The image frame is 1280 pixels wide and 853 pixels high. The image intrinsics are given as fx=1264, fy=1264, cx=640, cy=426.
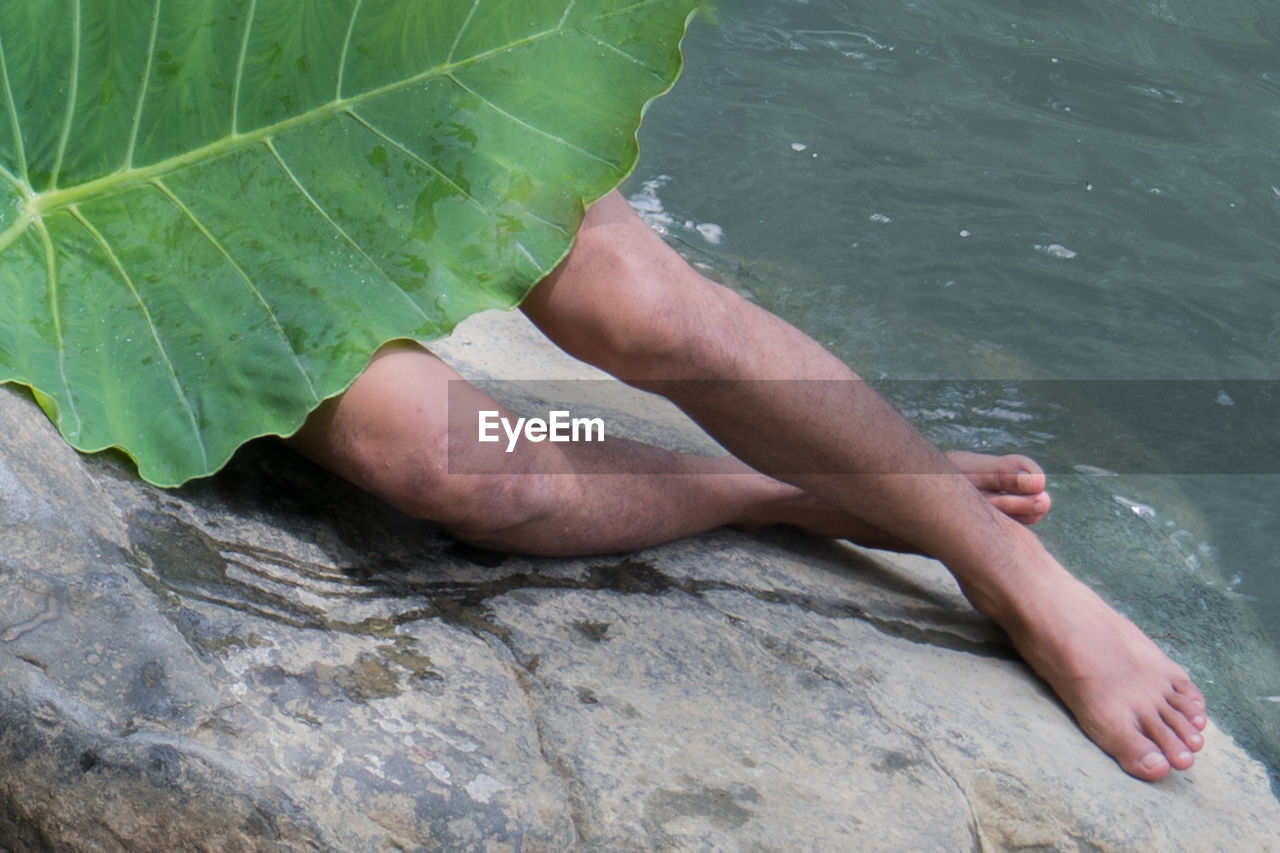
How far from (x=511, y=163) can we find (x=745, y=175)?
2106 mm

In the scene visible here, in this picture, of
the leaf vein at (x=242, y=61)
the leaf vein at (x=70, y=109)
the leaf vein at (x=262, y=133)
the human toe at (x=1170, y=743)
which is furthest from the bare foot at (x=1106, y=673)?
the leaf vein at (x=70, y=109)

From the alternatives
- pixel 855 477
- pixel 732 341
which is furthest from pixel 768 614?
pixel 732 341

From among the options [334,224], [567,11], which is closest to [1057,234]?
[567,11]

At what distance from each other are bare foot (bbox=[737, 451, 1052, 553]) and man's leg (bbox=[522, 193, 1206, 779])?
0.34ft

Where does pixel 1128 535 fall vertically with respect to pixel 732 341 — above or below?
below

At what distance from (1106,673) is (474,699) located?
90 centimetres

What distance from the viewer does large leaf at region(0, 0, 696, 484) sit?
113 centimetres

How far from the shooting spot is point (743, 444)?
1.48 metres

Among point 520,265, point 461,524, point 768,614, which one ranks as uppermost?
point 520,265

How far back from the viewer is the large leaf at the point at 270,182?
113cm

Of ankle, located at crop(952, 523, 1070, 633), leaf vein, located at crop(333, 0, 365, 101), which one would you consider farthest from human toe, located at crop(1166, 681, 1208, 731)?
leaf vein, located at crop(333, 0, 365, 101)

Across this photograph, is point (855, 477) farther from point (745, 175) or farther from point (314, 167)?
point (745, 175)

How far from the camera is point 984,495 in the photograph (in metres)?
1.81

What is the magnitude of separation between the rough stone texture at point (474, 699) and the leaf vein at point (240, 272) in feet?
0.62
